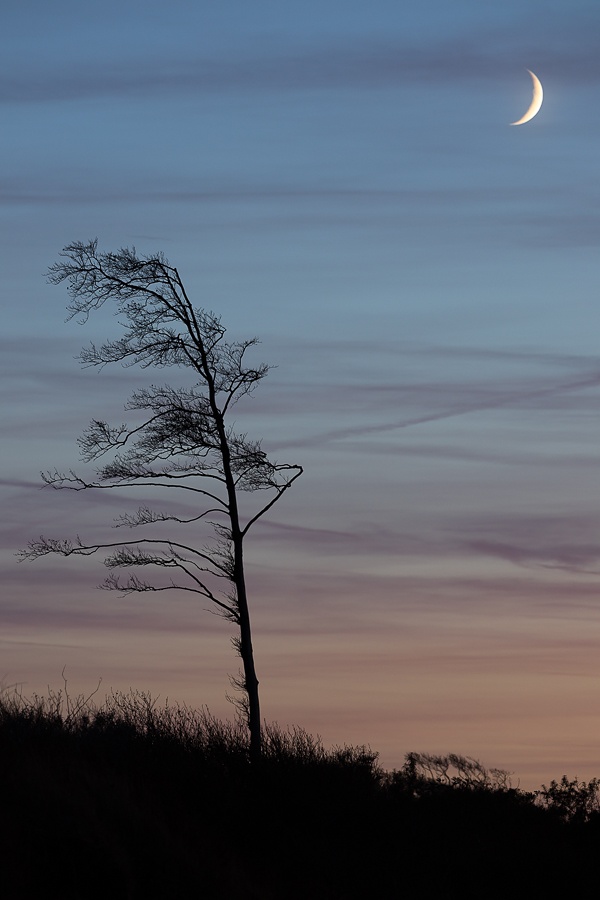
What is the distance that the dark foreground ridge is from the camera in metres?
16.6

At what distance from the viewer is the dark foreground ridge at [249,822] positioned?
1661 cm

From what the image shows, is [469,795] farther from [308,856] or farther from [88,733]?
[88,733]

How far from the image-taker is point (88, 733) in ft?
73.1

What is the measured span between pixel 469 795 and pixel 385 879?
18.4 feet

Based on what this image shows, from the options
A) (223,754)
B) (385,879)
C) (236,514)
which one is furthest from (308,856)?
(236,514)

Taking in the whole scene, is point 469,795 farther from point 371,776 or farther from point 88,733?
point 88,733

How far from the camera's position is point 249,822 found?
2078cm

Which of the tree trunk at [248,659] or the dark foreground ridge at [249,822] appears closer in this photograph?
the dark foreground ridge at [249,822]

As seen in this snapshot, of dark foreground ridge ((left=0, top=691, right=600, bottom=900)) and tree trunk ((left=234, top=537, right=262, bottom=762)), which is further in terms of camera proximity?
tree trunk ((left=234, top=537, right=262, bottom=762))

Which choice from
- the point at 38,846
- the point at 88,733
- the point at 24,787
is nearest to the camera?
the point at 38,846

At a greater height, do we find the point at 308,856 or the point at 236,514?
the point at 236,514

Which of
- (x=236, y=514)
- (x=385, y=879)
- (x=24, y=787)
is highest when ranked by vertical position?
(x=236, y=514)

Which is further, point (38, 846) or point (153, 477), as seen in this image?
point (153, 477)

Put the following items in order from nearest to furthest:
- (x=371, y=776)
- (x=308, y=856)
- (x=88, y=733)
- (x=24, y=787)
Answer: (x=24, y=787) < (x=308, y=856) < (x=88, y=733) < (x=371, y=776)
